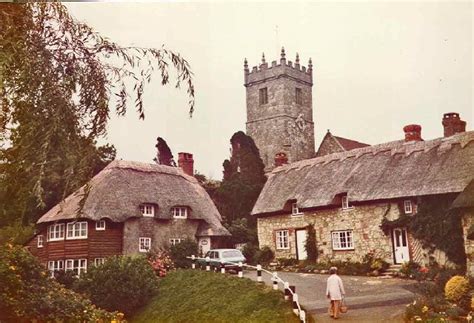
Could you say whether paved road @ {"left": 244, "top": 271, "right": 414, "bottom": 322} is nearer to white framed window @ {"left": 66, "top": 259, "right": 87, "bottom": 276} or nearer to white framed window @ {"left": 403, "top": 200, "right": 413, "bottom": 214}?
white framed window @ {"left": 403, "top": 200, "right": 413, "bottom": 214}

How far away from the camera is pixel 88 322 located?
25.9ft

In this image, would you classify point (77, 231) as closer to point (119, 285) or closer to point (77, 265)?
point (77, 265)

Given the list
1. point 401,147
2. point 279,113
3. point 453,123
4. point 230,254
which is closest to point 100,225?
point 230,254

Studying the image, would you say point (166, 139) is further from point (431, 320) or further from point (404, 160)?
point (404, 160)

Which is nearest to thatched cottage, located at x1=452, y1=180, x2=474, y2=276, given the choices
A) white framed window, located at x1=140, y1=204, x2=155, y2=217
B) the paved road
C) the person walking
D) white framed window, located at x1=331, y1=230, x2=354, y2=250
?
the paved road

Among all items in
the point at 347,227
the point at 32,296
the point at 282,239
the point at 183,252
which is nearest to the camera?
the point at 32,296

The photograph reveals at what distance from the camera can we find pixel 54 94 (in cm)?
708

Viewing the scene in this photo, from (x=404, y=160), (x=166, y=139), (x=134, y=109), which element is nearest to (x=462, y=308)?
(x=166, y=139)

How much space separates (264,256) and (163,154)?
10971mm

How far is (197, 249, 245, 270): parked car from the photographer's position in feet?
49.6

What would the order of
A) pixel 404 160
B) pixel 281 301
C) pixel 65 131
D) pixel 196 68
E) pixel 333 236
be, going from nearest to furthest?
pixel 65 131
pixel 196 68
pixel 281 301
pixel 404 160
pixel 333 236

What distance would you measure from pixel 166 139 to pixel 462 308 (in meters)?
5.77

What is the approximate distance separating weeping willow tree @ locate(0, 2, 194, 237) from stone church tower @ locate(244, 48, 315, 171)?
24515 millimetres

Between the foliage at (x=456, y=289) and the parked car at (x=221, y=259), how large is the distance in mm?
6836
